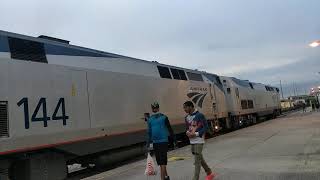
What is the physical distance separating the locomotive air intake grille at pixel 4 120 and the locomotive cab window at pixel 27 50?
3.99 ft

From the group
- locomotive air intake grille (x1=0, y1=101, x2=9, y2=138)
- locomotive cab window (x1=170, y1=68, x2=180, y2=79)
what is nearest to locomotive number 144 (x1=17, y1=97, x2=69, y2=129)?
locomotive air intake grille (x1=0, y1=101, x2=9, y2=138)

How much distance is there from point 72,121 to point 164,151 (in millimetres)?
3489

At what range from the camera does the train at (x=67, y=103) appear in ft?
32.6

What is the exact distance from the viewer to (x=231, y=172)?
33.7ft

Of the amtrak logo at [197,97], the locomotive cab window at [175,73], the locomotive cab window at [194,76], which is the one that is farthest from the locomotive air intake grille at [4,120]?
the locomotive cab window at [194,76]

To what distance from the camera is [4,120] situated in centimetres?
958

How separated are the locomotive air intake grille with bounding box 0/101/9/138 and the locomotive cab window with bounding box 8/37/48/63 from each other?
1.22m

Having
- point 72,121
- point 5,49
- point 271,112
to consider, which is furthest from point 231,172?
point 271,112

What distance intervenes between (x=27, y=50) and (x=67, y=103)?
5.70 ft

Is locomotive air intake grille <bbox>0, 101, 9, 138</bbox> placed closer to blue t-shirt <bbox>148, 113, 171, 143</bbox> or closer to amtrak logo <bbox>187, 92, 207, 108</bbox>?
blue t-shirt <bbox>148, 113, 171, 143</bbox>

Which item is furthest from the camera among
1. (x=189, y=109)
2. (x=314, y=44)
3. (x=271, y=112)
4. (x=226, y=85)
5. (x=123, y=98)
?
(x=271, y=112)

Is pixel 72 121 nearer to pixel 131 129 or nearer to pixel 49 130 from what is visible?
pixel 49 130

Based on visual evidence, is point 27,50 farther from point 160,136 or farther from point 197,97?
point 197,97

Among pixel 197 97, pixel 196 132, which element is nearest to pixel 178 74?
pixel 197 97
